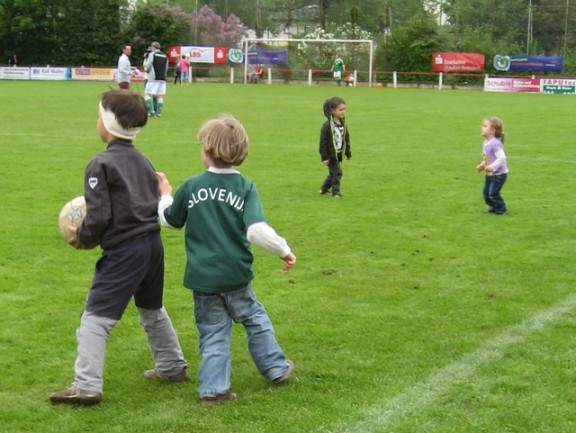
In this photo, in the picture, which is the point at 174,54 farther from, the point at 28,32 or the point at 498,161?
the point at 498,161

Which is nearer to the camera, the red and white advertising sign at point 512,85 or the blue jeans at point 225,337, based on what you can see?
the blue jeans at point 225,337

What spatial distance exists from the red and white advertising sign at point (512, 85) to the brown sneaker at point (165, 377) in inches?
1799

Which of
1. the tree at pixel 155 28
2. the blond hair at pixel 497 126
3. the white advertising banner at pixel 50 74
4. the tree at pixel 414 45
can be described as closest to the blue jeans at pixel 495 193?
the blond hair at pixel 497 126

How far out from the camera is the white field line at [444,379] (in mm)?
4594

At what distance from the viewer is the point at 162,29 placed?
60.6 metres

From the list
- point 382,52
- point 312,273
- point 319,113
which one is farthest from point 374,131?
point 382,52

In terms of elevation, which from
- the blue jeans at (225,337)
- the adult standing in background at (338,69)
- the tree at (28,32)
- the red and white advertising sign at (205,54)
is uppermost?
the tree at (28,32)

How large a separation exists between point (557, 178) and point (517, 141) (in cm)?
519

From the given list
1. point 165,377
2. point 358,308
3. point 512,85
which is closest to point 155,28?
point 512,85

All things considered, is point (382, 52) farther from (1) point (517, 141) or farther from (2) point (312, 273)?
(2) point (312, 273)

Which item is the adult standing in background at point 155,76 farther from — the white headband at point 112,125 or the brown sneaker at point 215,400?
the brown sneaker at point 215,400

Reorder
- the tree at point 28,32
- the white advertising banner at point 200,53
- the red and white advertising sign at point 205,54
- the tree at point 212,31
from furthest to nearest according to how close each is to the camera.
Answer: the tree at point 212,31
the tree at point 28,32
the white advertising banner at point 200,53
the red and white advertising sign at point 205,54

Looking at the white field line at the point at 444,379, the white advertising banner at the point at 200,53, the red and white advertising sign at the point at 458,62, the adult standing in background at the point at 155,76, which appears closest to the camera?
the white field line at the point at 444,379

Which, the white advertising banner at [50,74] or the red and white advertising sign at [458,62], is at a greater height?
the red and white advertising sign at [458,62]
